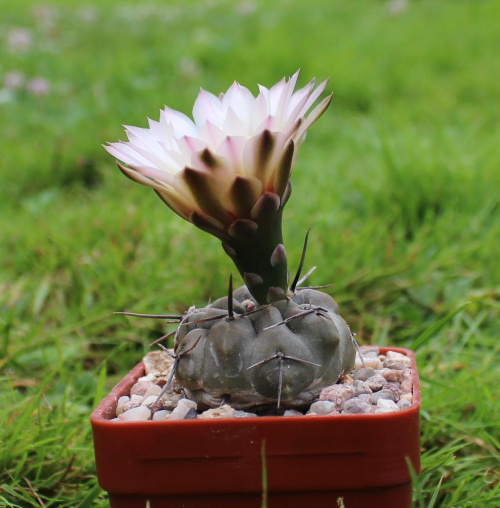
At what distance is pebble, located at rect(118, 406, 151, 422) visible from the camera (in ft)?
3.31

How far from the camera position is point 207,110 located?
105cm

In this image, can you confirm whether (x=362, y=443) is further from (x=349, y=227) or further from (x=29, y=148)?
(x=29, y=148)

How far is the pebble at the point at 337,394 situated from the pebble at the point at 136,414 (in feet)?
0.80

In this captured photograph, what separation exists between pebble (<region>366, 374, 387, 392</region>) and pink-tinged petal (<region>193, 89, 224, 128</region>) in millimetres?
436

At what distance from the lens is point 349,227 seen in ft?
8.32

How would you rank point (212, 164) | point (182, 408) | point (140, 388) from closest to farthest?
point (212, 164), point (182, 408), point (140, 388)

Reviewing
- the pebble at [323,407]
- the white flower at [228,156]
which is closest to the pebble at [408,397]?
the pebble at [323,407]

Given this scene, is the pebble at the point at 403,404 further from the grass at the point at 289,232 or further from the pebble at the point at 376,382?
the grass at the point at 289,232

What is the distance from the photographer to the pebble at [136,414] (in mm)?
1008

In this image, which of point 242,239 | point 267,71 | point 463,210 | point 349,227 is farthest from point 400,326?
point 267,71

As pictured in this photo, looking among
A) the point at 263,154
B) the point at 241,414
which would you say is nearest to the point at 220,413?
the point at 241,414

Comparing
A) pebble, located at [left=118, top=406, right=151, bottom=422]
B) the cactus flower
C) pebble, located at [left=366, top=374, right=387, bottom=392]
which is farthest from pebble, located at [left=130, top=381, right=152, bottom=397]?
pebble, located at [left=366, top=374, right=387, bottom=392]

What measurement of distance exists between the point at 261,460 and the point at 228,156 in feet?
1.28

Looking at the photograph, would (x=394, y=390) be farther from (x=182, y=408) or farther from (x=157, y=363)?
(x=157, y=363)
